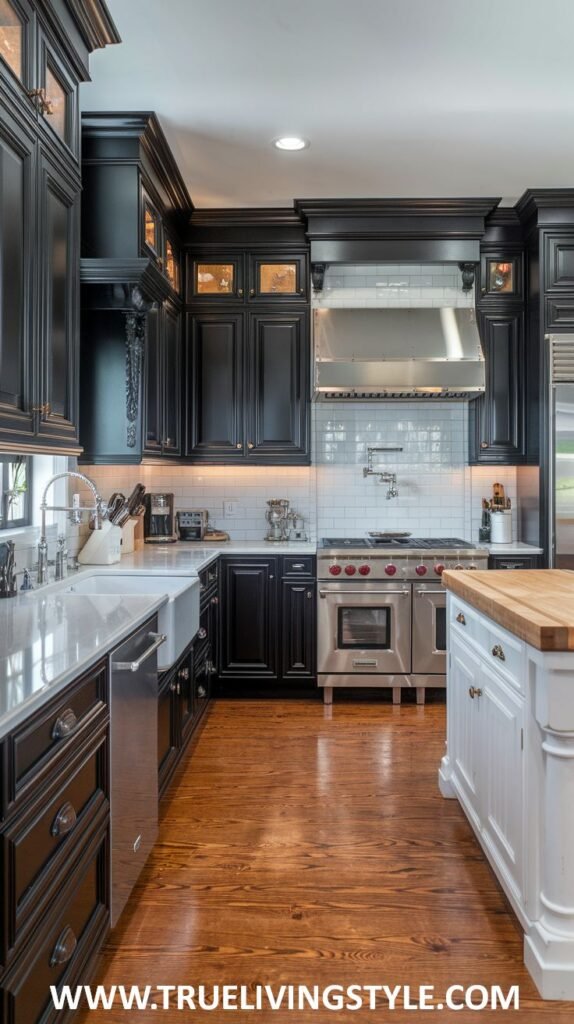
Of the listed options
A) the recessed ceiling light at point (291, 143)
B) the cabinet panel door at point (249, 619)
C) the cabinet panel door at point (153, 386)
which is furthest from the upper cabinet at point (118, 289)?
the cabinet panel door at point (249, 619)

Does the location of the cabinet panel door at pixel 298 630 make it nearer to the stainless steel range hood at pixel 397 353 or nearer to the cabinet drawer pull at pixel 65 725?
the stainless steel range hood at pixel 397 353

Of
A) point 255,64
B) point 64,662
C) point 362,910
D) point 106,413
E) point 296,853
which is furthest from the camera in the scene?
point 106,413

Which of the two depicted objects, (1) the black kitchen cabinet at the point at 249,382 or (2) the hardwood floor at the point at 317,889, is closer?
(2) the hardwood floor at the point at 317,889

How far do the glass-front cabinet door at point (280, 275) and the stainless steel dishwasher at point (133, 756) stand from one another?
114 inches

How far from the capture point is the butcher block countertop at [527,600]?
1.72 m

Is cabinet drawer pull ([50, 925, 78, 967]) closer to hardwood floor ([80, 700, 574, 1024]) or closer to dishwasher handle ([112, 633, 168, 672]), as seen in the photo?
hardwood floor ([80, 700, 574, 1024])

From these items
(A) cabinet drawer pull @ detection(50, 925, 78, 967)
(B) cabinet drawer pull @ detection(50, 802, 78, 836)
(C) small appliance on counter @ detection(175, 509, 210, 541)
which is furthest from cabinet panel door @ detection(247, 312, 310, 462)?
(A) cabinet drawer pull @ detection(50, 925, 78, 967)

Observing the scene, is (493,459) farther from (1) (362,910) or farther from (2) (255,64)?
(1) (362,910)

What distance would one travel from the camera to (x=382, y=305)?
4691mm

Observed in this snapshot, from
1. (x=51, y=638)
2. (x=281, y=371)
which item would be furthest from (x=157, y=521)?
(x=51, y=638)

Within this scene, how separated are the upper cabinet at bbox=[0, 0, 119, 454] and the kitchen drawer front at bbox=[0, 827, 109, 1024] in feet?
3.79

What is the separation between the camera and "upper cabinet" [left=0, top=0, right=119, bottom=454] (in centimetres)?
196

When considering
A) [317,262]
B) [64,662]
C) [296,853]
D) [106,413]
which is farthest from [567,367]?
[64,662]

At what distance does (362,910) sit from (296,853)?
39 cm
